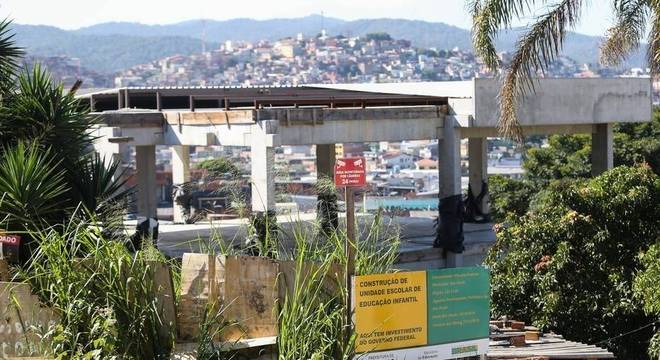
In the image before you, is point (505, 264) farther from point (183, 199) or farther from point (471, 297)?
point (183, 199)

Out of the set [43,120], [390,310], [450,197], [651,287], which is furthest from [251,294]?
[450,197]

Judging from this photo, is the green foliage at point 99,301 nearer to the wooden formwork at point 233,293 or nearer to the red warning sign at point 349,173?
the wooden formwork at point 233,293

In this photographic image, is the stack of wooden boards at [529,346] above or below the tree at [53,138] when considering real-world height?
below

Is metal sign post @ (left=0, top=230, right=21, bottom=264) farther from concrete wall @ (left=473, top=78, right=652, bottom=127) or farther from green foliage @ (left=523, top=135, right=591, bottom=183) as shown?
green foliage @ (left=523, top=135, right=591, bottom=183)

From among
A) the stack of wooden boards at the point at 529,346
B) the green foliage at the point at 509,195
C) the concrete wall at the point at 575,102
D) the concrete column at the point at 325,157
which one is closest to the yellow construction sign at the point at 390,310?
the stack of wooden boards at the point at 529,346

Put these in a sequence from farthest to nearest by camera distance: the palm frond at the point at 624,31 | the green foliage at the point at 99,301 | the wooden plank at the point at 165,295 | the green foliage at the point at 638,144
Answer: the green foliage at the point at 638,144 < the palm frond at the point at 624,31 < the wooden plank at the point at 165,295 < the green foliage at the point at 99,301

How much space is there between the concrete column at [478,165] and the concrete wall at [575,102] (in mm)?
6923

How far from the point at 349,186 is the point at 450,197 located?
21.3 m

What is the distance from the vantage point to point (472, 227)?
39094mm

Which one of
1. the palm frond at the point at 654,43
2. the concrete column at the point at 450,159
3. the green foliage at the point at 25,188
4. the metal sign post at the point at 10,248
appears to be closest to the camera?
the metal sign post at the point at 10,248

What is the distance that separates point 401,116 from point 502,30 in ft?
39.8

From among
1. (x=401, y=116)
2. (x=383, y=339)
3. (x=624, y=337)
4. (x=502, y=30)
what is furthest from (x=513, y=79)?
(x=401, y=116)

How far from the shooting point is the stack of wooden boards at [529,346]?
14630mm

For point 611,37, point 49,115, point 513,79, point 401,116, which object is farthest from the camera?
point 401,116
